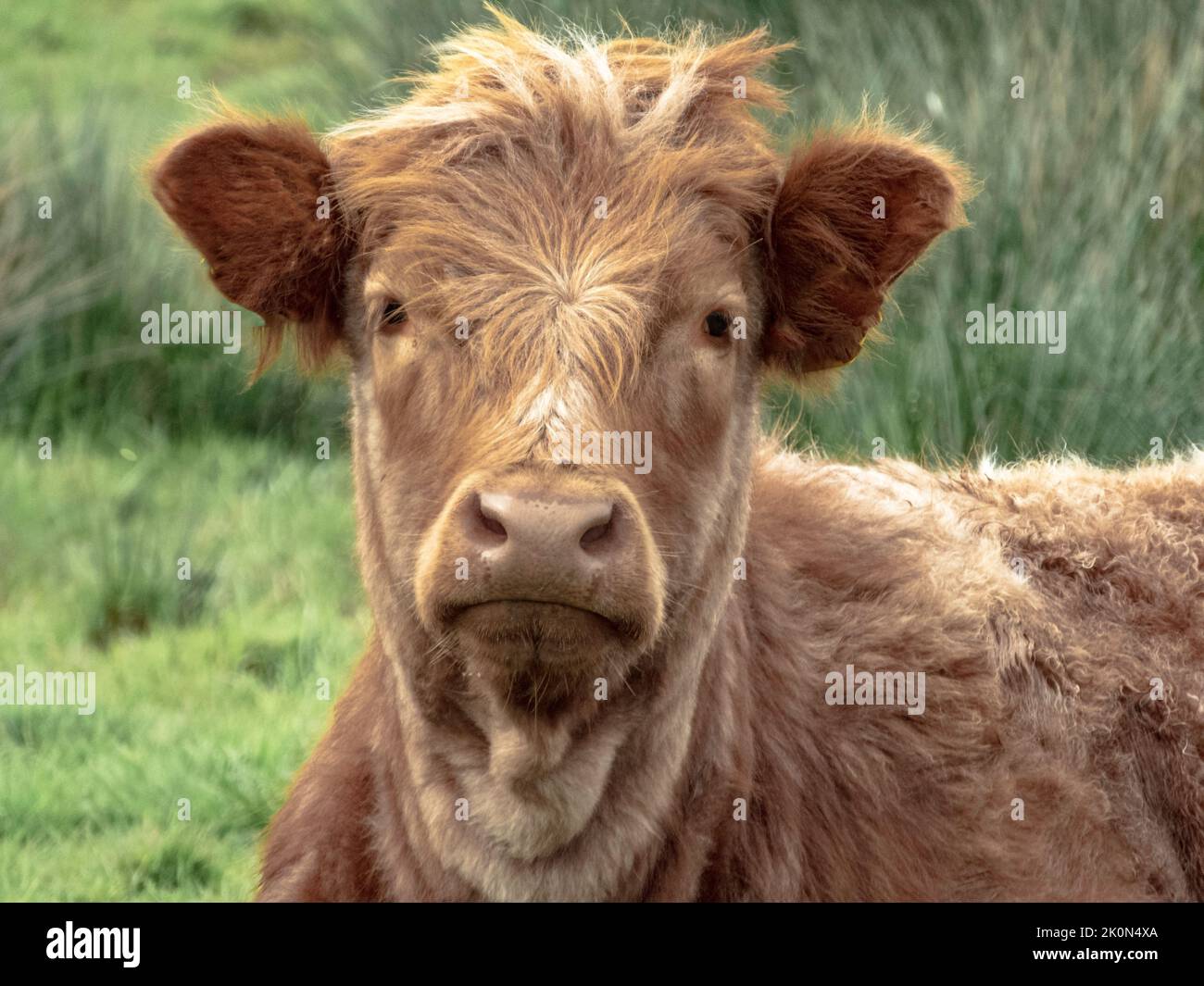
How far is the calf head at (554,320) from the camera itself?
321 cm

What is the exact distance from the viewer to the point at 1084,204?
7.48 metres

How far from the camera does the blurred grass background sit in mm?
5633

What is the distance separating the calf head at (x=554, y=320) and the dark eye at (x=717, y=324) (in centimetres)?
1

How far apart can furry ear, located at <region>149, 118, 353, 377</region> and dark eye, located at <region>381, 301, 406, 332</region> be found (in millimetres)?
279

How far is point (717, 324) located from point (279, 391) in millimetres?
5484

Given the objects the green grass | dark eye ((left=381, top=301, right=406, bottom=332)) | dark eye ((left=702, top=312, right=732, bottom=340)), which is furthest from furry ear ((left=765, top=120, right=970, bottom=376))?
the green grass

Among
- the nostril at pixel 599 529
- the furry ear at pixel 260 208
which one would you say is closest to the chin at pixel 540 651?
the nostril at pixel 599 529

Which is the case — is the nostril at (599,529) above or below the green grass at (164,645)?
above

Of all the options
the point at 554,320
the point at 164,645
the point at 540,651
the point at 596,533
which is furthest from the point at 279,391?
the point at 596,533

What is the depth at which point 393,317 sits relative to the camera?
363cm

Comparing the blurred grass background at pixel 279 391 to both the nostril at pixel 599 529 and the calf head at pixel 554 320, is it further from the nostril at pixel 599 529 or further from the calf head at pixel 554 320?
the nostril at pixel 599 529

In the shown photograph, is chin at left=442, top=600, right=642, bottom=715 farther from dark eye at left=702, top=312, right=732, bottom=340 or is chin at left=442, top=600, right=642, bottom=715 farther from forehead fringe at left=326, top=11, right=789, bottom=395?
dark eye at left=702, top=312, right=732, bottom=340
